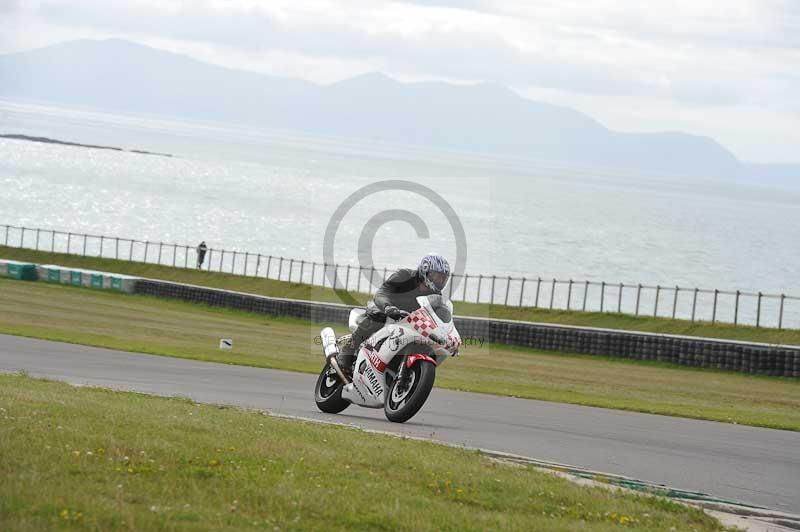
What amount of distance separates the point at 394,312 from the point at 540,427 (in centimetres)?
292

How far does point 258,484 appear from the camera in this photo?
8.09 meters

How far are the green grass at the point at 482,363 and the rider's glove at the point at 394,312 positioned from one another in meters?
7.13

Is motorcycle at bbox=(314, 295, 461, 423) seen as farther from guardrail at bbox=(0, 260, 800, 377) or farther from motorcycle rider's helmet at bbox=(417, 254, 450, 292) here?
guardrail at bbox=(0, 260, 800, 377)

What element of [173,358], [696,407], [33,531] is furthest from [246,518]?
[173,358]

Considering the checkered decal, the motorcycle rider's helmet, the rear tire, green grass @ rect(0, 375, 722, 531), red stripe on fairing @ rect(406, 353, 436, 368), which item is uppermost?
the motorcycle rider's helmet

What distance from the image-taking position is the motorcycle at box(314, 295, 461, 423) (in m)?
13.3

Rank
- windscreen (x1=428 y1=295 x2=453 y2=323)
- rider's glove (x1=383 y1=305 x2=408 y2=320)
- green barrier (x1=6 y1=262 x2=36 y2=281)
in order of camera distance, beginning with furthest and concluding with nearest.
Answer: green barrier (x1=6 y1=262 x2=36 y2=281) → rider's glove (x1=383 y1=305 x2=408 y2=320) → windscreen (x1=428 y1=295 x2=453 y2=323)

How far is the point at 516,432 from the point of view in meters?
14.3

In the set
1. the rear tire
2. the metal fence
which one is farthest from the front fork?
the metal fence

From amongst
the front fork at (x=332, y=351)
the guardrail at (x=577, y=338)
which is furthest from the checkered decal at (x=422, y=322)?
the guardrail at (x=577, y=338)

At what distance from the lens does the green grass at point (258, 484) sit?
7.11 metres

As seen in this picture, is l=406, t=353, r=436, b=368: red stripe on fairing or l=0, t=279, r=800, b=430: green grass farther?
l=0, t=279, r=800, b=430: green grass

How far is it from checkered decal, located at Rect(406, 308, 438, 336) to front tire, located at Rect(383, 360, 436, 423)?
0.35 meters

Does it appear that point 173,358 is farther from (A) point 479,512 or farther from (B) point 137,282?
(B) point 137,282
